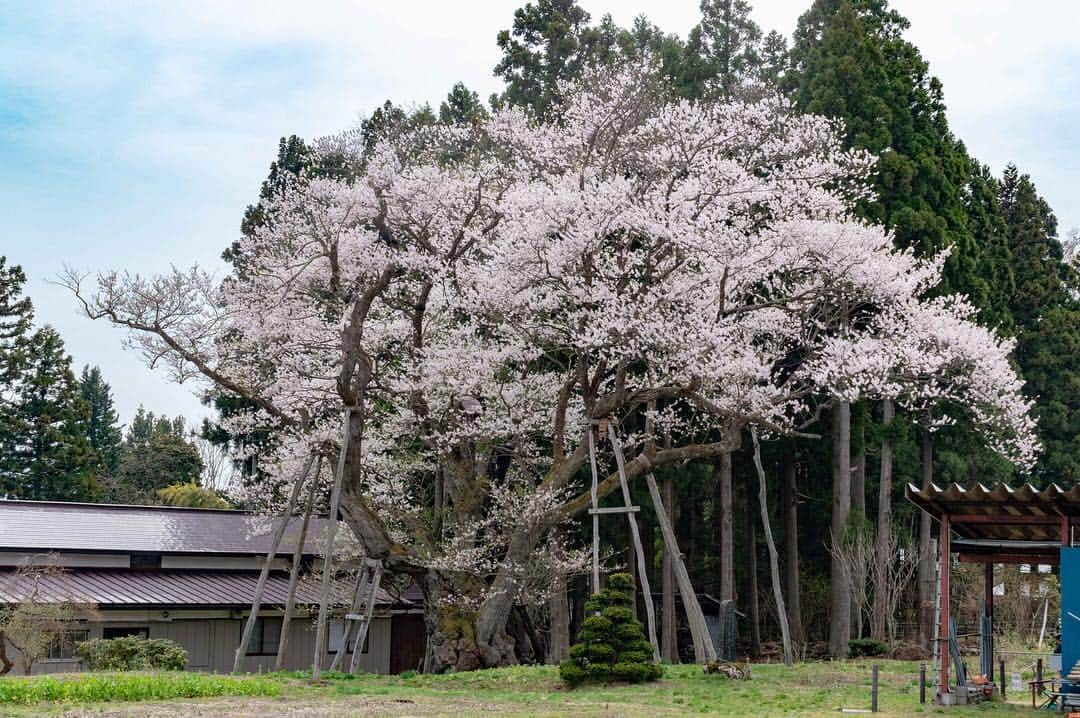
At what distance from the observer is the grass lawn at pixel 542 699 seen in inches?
447

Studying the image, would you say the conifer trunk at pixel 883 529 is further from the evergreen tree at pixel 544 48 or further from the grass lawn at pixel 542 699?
the evergreen tree at pixel 544 48

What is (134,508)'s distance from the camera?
24.8 meters

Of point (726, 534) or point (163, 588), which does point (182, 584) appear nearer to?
point (163, 588)

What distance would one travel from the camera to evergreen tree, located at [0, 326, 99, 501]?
3541 centimetres

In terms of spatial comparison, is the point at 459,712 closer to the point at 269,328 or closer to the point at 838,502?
the point at 269,328

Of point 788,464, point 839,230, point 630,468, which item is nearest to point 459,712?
point 630,468

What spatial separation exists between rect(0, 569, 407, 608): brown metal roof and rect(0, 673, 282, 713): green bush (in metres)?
6.75

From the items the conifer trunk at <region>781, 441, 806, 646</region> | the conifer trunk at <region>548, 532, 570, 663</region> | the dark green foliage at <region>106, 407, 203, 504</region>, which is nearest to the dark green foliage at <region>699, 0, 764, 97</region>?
the conifer trunk at <region>781, 441, 806, 646</region>

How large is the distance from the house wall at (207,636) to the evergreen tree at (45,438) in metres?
15.1

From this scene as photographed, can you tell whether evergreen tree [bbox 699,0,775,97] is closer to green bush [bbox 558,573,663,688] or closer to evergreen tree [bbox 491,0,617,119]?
evergreen tree [bbox 491,0,617,119]

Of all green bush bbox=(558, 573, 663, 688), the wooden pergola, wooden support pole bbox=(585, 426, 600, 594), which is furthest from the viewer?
wooden support pole bbox=(585, 426, 600, 594)

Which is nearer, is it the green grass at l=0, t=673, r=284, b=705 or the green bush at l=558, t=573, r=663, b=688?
the green grass at l=0, t=673, r=284, b=705

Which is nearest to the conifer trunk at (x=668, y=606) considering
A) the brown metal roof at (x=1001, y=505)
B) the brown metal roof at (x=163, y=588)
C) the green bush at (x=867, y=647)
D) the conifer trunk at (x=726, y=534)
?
the conifer trunk at (x=726, y=534)

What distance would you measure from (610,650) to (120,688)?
5.62 m
